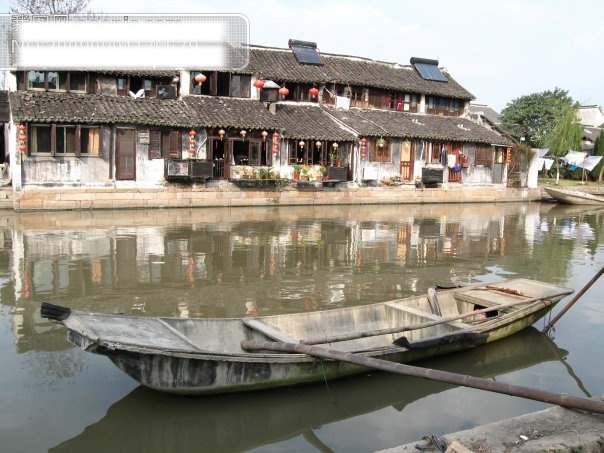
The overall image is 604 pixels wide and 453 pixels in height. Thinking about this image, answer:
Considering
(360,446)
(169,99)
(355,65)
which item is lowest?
(360,446)

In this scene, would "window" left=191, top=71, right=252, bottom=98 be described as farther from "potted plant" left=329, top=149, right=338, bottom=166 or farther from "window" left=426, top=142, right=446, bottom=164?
"window" left=426, top=142, right=446, bottom=164

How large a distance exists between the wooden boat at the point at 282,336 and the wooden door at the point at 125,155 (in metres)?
16.2

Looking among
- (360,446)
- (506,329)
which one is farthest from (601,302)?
(360,446)

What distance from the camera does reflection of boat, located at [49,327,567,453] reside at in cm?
540

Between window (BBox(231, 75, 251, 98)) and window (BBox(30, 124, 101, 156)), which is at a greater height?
window (BBox(231, 75, 251, 98))

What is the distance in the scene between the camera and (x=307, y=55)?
96.2 feet

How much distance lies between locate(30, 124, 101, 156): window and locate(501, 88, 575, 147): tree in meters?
32.8

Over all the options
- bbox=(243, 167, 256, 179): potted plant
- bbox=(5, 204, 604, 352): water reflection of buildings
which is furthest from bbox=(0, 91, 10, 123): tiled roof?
bbox=(243, 167, 256, 179): potted plant

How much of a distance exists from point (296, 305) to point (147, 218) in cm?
1096

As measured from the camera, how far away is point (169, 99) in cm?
2389

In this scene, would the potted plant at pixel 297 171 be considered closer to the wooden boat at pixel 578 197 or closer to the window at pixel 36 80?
the window at pixel 36 80

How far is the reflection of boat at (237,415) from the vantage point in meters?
5.40

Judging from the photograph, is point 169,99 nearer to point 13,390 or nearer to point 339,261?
point 339,261

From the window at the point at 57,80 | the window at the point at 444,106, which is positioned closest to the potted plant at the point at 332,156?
the window at the point at 444,106
